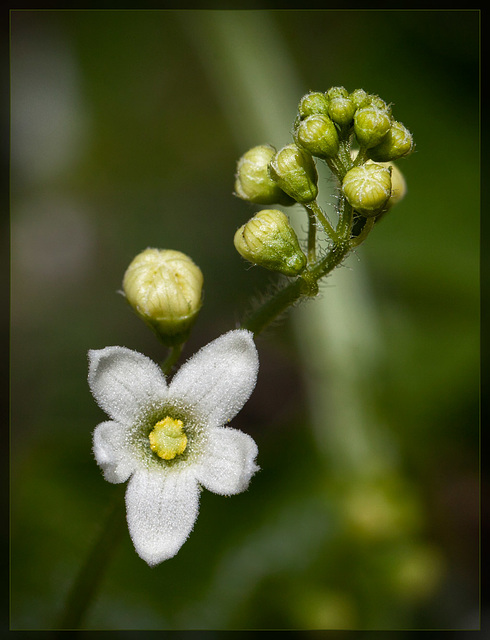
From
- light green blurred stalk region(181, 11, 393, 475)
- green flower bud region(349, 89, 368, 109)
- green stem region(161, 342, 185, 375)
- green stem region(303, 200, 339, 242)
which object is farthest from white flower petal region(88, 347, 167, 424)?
light green blurred stalk region(181, 11, 393, 475)

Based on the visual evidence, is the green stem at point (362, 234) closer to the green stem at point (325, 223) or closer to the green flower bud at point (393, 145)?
the green stem at point (325, 223)

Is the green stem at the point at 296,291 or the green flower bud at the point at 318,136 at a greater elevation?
the green flower bud at the point at 318,136

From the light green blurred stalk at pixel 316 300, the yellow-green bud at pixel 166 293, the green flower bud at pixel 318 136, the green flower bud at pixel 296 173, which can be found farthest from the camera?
the light green blurred stalk at pixel 316 300

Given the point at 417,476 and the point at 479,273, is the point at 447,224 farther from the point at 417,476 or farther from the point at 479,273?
the point at 417,476

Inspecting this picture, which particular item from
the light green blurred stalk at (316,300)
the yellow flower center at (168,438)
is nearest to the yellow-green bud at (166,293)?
the yellow flower center at (168,438)

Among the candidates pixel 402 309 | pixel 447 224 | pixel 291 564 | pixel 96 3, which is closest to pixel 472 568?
pixel 291 564

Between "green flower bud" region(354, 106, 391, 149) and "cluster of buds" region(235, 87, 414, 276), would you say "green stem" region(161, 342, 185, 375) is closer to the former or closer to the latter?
"cluster of buds" region(235, 87, 414, 276)
